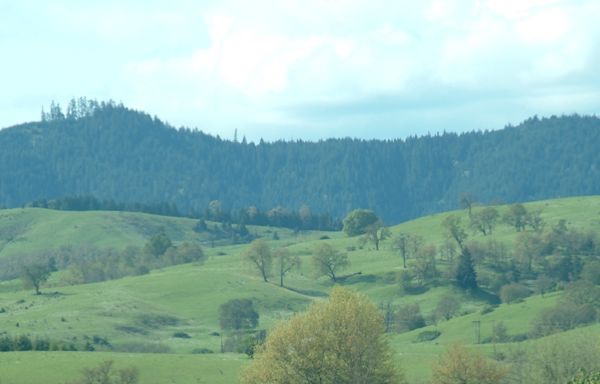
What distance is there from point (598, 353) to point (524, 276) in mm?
79804

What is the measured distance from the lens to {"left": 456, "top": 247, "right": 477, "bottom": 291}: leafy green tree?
167750 millimetres

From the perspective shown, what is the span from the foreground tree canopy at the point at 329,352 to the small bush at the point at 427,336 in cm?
5319

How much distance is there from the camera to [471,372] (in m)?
85.1

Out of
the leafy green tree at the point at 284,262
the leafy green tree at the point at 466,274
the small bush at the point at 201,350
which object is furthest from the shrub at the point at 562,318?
the leafy green tree at the point at 284,262

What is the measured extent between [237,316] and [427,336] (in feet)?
80.2

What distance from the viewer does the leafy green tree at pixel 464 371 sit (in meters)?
85.0

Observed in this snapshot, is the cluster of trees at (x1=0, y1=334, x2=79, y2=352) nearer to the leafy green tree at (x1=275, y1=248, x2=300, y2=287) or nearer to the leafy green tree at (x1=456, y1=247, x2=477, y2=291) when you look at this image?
the leafy green tree at (x1=456, y1=247, x2=477, y2=291)

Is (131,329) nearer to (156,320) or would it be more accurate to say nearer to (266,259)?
(156,320)

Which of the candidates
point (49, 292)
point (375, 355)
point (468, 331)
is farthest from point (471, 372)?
point (49, 292)

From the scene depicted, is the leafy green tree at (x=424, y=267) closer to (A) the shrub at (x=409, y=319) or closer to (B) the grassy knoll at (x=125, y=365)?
(A) the shrub at (x=409, y=319)

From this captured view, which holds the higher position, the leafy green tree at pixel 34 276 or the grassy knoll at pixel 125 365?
the leafy green tree at pixel 34 276

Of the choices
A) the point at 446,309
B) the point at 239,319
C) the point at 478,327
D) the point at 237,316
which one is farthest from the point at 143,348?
the point at 446,309

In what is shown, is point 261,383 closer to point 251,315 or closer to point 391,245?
point 251,315

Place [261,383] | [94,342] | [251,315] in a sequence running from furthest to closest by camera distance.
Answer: [251,315], [94,342], [261,383]
